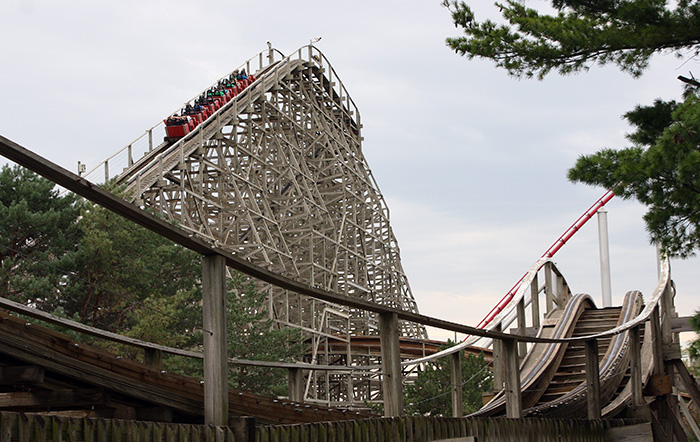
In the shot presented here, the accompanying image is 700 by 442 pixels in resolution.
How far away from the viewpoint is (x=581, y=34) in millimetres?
5863

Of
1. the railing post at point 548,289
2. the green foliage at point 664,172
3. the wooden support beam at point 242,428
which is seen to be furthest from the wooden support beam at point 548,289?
the wooden support beam at point 242,428

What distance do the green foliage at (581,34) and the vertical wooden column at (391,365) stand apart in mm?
2763

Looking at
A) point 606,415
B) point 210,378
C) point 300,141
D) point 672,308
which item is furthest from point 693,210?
point 300,141

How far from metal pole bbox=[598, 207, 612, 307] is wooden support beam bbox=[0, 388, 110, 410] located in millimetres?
18286

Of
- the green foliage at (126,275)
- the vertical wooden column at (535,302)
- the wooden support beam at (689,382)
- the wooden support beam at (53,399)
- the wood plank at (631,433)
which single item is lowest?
the wood plank at (631,433)

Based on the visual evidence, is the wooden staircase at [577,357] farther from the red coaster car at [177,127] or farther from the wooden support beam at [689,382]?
the red coaster car at [177,127]

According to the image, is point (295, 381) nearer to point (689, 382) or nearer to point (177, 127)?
point (689, 382)

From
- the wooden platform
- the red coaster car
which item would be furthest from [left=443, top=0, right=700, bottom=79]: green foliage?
the red coaster car

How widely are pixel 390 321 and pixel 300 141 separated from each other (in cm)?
1776

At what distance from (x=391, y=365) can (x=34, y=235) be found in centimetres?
1141

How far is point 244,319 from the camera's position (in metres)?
15.4

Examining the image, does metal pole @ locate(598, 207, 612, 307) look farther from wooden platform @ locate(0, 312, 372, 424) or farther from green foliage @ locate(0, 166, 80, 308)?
wooden platform @ locate(0, 312, 372, 424)

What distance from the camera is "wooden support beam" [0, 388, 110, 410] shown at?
3531 millimetres

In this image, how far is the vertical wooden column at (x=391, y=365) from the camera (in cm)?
404
